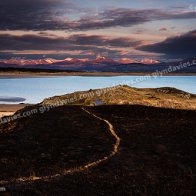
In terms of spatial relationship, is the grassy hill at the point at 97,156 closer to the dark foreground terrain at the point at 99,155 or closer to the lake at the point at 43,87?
the dark foreground terrain at the point at 99,155

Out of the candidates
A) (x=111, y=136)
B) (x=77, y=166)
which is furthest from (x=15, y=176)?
(x=111, y=136)

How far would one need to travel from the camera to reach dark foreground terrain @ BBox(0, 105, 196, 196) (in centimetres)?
411

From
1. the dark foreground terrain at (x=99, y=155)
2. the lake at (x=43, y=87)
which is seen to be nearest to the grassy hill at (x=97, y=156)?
the dark foreground terrain at (x=99, y=155)

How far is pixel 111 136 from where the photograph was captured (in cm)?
558

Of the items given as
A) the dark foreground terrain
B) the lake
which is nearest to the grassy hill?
the dark foreground terrain

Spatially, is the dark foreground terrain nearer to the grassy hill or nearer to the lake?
the grassy hill

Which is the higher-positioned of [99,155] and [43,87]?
[99,155]

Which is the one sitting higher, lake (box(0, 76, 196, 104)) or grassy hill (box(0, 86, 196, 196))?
grassy hill (box(0, 86, 196, 196))

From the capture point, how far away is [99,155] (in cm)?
484

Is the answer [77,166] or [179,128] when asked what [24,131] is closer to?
[77,166]

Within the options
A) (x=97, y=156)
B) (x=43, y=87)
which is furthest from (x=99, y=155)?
(x=43, y=87)

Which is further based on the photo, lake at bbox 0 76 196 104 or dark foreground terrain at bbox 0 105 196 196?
lake at bbox 0 76 196 104

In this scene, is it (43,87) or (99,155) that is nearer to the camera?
(99,155)

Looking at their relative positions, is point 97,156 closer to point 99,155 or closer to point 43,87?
point 99,155
